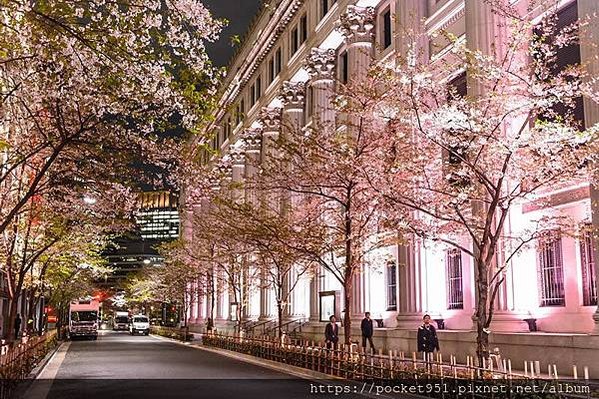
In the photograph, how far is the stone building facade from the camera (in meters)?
20.6

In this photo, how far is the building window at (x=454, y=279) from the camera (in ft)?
91.0

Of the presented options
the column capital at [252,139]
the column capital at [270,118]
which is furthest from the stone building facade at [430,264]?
the column capital at [252,139]

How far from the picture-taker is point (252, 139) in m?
59.5

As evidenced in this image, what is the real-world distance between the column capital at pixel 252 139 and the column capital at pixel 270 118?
2635mm

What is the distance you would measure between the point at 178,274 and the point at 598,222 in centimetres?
5050

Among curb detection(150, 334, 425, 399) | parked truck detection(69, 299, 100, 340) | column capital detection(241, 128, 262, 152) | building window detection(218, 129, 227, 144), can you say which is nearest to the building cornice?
column capital detection(241, 128, 262, 152)

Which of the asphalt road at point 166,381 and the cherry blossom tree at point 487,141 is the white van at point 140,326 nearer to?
the asphalt road at point 166,381

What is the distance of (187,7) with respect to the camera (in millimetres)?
11320

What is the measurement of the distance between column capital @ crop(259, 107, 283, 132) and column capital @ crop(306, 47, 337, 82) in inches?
415

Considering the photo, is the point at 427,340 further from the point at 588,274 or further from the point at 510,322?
the point at 588,274

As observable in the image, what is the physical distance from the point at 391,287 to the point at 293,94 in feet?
65.8

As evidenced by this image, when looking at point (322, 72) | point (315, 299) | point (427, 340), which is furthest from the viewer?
point (322, 72)

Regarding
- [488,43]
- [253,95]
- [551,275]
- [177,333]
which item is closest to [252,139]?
[253,95]

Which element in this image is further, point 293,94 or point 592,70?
point 293,94
